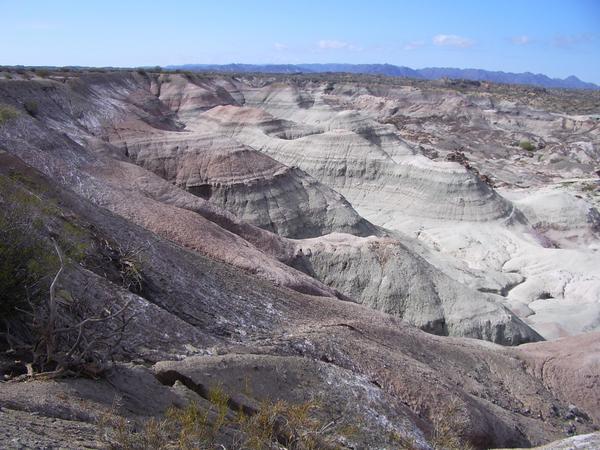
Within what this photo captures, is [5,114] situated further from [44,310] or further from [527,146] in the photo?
[527,146]

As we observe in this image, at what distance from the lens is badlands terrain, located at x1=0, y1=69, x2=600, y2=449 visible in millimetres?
6879

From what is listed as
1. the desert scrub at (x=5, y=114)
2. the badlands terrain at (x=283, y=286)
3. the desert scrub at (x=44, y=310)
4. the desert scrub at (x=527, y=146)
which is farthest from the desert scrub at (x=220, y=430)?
the desert scrub at (x=527, y=146)

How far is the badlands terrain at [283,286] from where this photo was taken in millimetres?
6879

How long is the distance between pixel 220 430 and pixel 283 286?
31.0ft

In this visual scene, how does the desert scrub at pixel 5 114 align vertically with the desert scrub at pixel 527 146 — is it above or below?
above

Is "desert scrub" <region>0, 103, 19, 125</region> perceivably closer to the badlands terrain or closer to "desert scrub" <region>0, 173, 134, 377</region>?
the badlands terrain

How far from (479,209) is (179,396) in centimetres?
3363

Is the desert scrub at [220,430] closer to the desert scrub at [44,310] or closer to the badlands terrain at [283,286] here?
the badlands terrain at [283,286]

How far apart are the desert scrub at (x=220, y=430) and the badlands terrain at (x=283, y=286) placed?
6cm

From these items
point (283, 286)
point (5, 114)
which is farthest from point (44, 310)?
point (5, 114)

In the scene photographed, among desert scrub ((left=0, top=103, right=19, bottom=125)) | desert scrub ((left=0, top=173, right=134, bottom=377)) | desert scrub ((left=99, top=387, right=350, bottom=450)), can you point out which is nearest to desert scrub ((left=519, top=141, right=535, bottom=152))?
desert scrub ((left=0, top=103, right=19, bottom=125))

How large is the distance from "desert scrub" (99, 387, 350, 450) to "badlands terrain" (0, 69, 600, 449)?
6 cm

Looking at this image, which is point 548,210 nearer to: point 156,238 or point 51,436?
point 156,238

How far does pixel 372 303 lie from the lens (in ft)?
68.4
